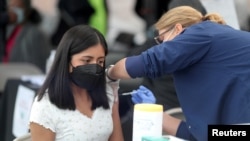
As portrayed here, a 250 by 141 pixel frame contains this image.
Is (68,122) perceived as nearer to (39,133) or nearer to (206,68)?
(39,133)

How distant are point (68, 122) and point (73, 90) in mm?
147

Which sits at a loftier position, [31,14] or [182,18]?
[182,18]

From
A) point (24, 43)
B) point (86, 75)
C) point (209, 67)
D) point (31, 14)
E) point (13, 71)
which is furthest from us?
point (31, 14)

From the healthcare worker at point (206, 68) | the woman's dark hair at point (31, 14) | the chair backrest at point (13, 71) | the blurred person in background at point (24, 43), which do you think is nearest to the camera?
the healthcare worker at point (206, 68)

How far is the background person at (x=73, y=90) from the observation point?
255 cm

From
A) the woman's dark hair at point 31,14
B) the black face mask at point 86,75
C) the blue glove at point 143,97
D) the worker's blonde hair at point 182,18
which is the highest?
the worker's blonde hair at point 182,18

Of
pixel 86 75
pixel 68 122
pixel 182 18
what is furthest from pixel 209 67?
pixel 68 122

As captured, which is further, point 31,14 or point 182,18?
point 31,14

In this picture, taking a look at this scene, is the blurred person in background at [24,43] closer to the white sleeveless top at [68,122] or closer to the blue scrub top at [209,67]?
the white sleeveless top at [68,122]

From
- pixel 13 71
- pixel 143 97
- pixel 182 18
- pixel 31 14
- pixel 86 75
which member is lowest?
pixel 13 71

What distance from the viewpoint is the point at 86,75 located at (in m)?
2.55

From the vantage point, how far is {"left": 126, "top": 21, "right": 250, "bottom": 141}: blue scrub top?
2.39 m

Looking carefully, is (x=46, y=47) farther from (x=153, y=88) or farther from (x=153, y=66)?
(x=153, y=66)

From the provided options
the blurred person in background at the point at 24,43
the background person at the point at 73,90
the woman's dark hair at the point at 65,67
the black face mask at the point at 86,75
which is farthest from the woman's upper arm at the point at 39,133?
the blurred person in background at the point at 24,43
